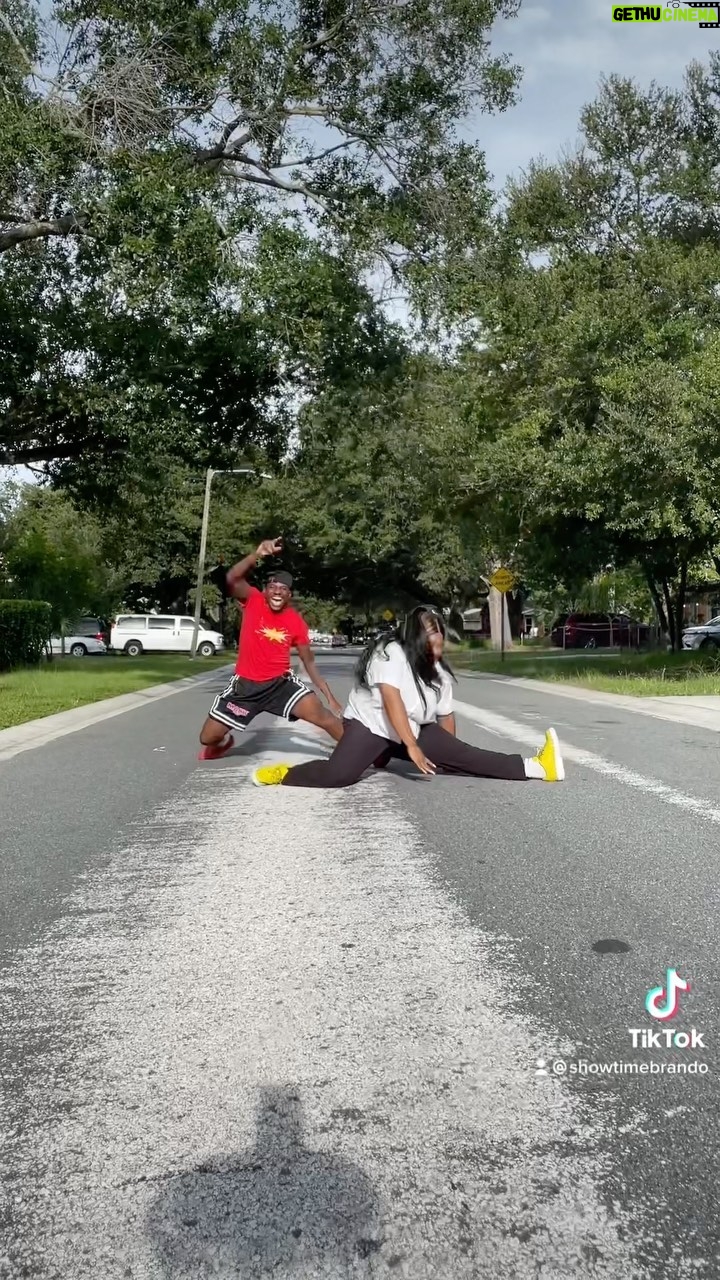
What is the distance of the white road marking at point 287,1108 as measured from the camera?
249 cm

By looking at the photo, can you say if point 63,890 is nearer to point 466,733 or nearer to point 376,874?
point 376,874

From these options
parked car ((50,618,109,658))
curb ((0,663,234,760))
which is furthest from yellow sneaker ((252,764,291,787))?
parked car ((50,618,109,658))

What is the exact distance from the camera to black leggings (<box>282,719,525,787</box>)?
8586 millimetres

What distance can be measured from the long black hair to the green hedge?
2048 cm

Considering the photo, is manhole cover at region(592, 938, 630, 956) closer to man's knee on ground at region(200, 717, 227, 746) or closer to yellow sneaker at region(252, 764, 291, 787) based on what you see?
yellow sneaker at region(252, 764, 291, 787)

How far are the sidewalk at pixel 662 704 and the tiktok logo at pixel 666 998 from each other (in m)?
10.3

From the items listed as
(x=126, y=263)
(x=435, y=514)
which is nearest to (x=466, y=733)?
(x=126, y=263)

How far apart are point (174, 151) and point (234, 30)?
2042 millimetres

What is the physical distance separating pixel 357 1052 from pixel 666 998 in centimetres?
114

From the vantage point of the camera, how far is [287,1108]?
10.3ft

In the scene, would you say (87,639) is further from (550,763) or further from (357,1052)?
(357,1052)

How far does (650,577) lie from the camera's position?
3394 cm

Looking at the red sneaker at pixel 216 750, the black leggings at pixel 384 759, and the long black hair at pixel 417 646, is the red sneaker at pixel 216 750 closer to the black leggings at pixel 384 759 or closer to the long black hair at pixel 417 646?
the black leggings at pixel 384 759

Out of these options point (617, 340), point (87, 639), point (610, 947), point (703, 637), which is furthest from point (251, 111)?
point (87, 639)
